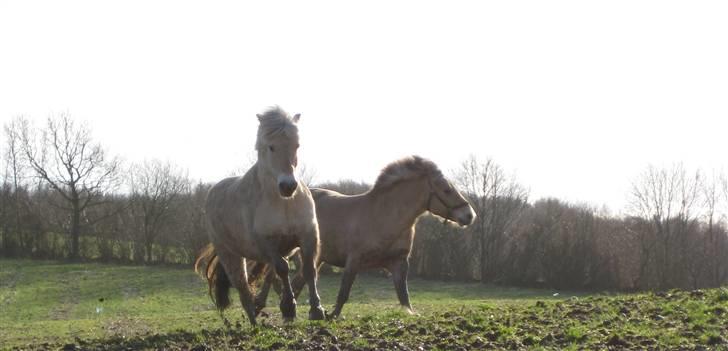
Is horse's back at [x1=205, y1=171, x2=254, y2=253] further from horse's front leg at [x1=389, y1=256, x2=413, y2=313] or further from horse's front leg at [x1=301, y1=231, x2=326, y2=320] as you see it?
horse's front leg at [x1=389, y1=256, x2=413, y2=313]

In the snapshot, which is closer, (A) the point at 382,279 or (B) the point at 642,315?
(B) the point at 642,315

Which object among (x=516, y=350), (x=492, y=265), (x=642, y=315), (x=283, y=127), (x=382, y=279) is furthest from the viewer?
(x=492, y=265)

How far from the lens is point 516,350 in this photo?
8.34 m

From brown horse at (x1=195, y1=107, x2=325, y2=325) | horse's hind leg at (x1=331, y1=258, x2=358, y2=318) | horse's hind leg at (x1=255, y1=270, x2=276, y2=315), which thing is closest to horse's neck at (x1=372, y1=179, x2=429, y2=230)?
horse's hind leg at (x1=331, y1=258, x2=358, y2=318)

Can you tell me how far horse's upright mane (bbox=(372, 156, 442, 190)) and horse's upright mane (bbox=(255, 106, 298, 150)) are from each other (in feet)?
10.9

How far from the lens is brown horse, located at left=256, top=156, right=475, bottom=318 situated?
12.6m

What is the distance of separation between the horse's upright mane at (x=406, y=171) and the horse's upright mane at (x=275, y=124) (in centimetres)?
332

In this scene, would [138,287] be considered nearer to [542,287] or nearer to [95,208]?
[95,208]

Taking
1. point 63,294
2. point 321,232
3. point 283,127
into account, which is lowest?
point 63,294

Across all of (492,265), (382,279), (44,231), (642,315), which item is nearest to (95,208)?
(44,231)

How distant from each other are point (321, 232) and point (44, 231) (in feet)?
188

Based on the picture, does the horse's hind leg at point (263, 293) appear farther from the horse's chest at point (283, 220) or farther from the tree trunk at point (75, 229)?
the tree trunk at point (75, 229)

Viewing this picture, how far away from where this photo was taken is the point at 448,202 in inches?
497

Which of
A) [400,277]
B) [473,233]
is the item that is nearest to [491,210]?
[473,233]
